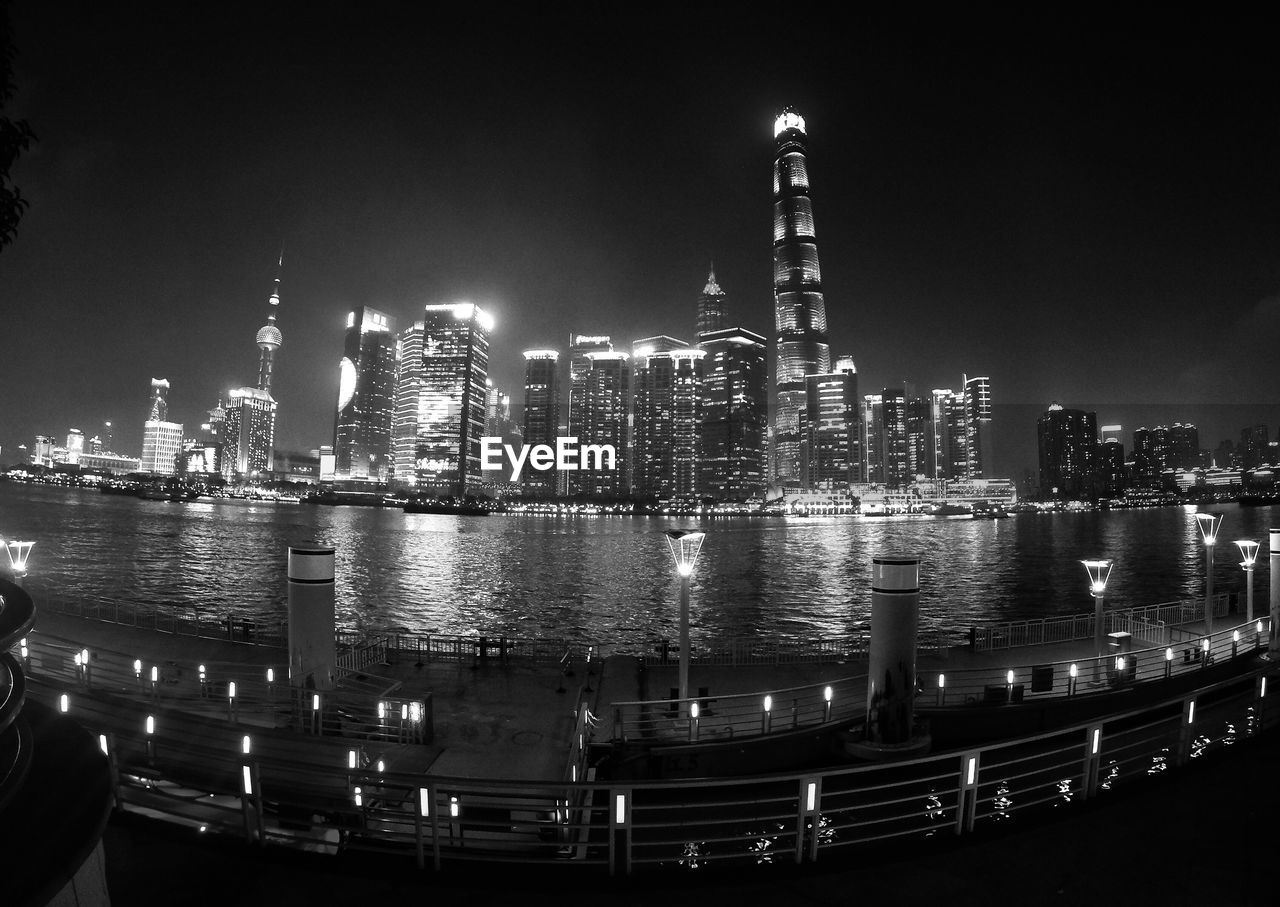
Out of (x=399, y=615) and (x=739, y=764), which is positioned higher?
(x=739, y=764)

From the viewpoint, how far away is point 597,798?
9797 millimetres

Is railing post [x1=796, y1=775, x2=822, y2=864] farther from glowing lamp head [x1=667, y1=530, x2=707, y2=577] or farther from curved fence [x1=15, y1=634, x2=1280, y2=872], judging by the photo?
glowing lamp head [x1=667, y1=530, x2=707, y2=577]

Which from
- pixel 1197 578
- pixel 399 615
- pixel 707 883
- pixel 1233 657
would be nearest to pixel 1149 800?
pixel 707 883

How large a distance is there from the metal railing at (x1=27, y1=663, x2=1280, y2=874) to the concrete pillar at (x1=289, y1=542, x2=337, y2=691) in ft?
7.04

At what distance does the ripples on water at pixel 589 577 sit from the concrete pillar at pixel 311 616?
19.5 metres

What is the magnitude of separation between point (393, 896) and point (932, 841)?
4171 mm

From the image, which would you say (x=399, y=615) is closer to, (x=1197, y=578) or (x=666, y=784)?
(x=666, y=784)

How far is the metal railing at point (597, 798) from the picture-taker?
5426mm

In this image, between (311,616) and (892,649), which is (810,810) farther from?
(311,616)

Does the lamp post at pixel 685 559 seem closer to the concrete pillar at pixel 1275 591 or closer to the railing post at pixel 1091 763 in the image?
the railing post at pixel 1091 763

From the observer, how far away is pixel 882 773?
40.1 ft

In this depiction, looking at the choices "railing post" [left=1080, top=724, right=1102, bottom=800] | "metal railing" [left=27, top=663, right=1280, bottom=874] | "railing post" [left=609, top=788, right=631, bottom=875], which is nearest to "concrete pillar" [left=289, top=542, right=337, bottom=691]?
"metal railing" [left=27, top=663, right=1280, bottom=874]

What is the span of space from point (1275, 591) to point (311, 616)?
1890cm

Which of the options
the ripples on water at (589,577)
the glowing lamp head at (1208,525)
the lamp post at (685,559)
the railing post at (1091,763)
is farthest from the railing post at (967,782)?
the ripples on water at (589,577)
